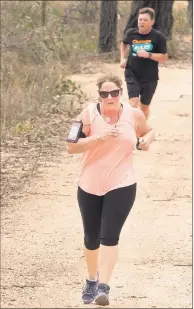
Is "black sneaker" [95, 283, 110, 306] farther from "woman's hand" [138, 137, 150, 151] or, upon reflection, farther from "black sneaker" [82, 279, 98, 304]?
"woman's hand" [138, 137, 150, 151]

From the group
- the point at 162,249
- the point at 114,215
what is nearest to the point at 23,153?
the point at 162,249

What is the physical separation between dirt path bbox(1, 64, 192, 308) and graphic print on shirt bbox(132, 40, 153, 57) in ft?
5.55

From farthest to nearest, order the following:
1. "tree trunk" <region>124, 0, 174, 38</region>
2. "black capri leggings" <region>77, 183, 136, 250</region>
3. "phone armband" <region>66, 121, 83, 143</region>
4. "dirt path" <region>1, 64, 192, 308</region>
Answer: "tree trunk" <region>124, 0, 174, 38</region>
"dirt path" <region>1, 64, 192, 308</region>
"black capri leggings" <region>77, 183, 136, 250</region>
"phone armband" <region>66, 121, 83, 143</region>

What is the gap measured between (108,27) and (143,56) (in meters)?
11.7

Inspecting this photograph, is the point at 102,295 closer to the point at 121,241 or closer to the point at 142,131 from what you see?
the point at 142,131

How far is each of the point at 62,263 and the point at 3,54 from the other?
7.23 meters

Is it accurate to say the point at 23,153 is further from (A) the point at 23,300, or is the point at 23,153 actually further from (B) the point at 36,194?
(A) the point at 23,300

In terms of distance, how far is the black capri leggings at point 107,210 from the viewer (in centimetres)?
527

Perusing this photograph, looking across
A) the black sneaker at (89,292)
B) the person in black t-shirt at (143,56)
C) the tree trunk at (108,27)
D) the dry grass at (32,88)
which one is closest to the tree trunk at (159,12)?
the dry grass at (32,88)

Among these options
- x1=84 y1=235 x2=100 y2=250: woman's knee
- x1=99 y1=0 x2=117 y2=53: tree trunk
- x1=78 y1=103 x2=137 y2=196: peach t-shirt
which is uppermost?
x1=78 y1=103 x2=137 y2=196: peach t-shirt

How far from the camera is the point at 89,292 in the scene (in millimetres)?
5547

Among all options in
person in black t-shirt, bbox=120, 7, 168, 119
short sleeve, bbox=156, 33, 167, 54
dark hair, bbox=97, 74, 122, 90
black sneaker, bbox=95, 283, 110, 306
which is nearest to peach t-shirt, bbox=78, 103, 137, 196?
dark hair, bbox=97, 74, 122, 90

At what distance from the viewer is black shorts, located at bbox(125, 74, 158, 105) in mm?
9930

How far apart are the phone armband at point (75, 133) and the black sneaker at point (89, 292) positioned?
108cm
